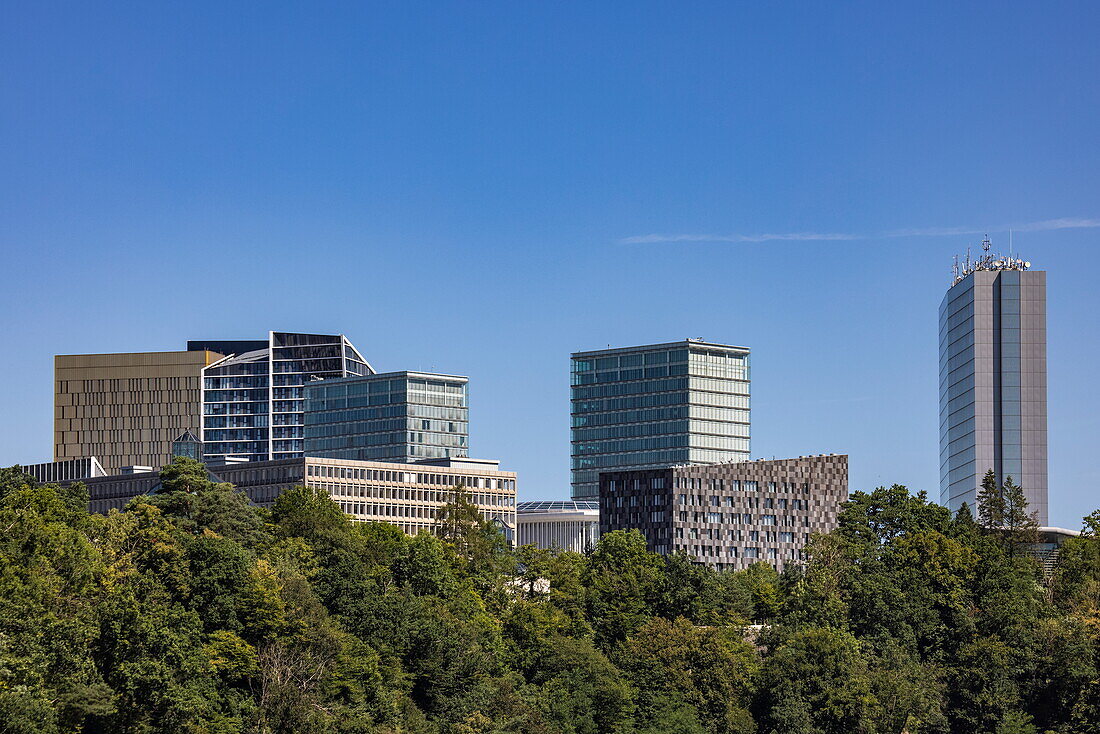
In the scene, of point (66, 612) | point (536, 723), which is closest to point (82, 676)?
point (66, 612)

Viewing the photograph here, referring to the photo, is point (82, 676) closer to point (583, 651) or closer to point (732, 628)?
point (583, 651)

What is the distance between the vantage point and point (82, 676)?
11669cm

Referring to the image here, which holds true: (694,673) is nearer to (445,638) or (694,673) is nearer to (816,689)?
(816,689)

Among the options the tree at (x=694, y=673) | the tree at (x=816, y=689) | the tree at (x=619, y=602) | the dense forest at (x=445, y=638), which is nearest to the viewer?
the dense forest at (x=445, y=638)

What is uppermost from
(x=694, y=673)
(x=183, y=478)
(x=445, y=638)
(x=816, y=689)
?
(x=183, y=478)

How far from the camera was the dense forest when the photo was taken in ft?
400

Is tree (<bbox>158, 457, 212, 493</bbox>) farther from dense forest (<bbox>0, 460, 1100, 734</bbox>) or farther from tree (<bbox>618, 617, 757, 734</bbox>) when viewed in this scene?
tree (<bbox>618, 617, 757, 734</bbox>)

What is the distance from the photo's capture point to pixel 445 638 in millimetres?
156875

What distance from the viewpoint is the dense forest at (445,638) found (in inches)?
4803

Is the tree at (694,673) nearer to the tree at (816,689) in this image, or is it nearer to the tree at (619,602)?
the tree at (816,689)

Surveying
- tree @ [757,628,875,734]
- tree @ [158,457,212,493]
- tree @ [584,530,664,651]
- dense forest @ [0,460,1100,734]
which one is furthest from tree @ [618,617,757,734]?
tree @ [158,457,212,493]

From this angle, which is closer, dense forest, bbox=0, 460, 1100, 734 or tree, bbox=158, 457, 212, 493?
dense forest, bbox=0, 460, 1100, 734

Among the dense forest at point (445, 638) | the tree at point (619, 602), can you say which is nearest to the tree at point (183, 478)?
the dense forest at point (445, 638)

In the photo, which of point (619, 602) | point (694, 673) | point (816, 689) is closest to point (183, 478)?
point (694, 673)
